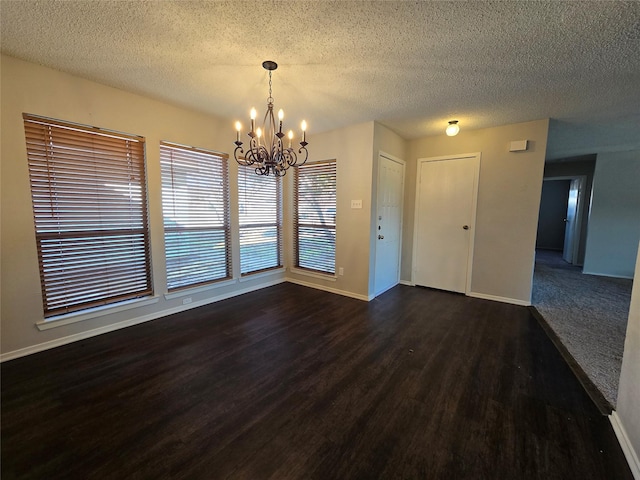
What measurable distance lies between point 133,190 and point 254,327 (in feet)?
6.68

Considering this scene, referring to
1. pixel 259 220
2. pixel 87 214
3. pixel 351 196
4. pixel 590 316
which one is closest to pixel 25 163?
pixel 87 214

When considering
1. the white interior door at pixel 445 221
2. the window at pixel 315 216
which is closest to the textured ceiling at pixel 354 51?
the white interior door at pixel 445 221

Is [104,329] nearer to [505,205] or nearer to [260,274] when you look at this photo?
[260,274]

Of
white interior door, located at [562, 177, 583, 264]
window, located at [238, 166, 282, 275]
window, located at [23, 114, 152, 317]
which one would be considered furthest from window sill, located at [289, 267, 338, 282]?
white interior door, located at [562, 177, 583, 264]

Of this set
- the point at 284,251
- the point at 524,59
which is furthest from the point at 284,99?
the point at 284,251

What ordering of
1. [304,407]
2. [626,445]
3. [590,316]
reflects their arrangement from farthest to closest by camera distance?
[590,316] < [304,407] < [626,445]

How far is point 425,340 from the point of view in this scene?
2680 millimetres

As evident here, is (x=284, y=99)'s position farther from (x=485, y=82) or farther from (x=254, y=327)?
(x=254, y=327)

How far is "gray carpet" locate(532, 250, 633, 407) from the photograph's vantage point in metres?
2.22

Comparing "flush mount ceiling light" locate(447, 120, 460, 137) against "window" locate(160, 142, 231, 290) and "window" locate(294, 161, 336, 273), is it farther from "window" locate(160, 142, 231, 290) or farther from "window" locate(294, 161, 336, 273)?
"window" locate(160, 142, 231, 290)

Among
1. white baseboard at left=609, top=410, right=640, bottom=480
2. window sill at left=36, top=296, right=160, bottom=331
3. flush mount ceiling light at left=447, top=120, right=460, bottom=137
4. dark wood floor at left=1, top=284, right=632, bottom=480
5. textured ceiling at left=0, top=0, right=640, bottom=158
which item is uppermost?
textured ceiling at left=0, top=0, right=640, bottom=158

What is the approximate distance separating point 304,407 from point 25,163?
9.96 feet

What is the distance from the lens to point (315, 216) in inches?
171

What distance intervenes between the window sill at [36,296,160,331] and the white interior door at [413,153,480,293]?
3.96 m
